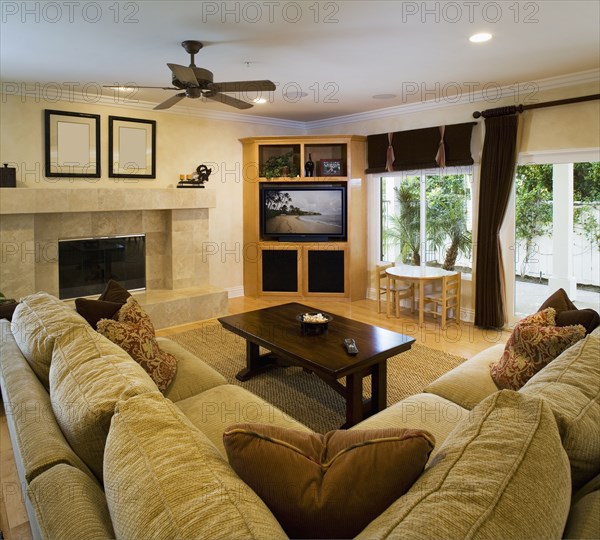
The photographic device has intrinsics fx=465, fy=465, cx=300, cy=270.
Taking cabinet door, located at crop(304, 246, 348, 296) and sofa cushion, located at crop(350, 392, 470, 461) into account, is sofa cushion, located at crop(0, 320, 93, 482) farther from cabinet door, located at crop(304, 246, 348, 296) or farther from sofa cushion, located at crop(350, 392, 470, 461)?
cabinet door, located at crop(304, 246, 348, 296)

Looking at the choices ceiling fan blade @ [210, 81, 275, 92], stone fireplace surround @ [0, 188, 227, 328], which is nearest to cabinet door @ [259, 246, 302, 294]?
stone fireplace surround @ [0, 188, 227, 328]

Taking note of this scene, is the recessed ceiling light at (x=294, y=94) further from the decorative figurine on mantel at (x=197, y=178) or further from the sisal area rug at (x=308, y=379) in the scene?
the sisal area rug at (x=308, y=379)

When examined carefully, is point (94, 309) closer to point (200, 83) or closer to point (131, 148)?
point (200, 83)

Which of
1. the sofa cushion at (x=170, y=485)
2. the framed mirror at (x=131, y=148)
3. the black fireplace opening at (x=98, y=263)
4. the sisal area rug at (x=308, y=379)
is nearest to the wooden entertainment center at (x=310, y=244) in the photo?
the framed mirror at (x=131, y=148)

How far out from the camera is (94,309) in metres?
2.48

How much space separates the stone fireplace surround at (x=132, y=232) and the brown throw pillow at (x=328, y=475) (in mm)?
4241

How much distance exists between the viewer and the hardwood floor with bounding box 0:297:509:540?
213 cm

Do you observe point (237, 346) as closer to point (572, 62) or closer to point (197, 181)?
point (197, 181)

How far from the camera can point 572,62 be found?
154 inches

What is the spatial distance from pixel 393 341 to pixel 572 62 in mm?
2895

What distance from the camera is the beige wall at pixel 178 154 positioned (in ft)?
15.5

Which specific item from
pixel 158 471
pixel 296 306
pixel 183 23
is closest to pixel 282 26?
pixel 183 23

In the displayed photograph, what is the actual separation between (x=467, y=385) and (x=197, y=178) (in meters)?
4.61

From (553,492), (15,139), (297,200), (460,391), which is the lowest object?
(460,391)
